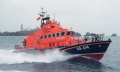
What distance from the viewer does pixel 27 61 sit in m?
19.7

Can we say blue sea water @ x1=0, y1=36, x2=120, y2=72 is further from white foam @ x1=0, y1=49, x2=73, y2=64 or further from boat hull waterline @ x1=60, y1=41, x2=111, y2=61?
boat hull waterline @ x1=60, y1=41, x2=111, y2=61

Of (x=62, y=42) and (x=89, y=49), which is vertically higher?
(x=62, y=42)

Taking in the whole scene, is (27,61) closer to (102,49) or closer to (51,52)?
(51,52)

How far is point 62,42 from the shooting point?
19188 mm

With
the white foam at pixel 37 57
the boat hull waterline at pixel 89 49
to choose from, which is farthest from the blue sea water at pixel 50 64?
the boat hull waterline at pixel 89 49

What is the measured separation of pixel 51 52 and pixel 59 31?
2.03 m

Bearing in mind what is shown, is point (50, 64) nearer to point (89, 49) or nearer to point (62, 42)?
point (62, 42)

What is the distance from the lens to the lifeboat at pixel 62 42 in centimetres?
1820

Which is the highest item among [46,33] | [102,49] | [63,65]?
[46,33]

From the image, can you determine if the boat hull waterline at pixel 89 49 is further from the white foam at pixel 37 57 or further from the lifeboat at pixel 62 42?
the white foam at pixel 37 57

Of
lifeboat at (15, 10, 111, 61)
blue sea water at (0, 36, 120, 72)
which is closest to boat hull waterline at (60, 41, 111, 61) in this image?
lifeboat at (15, 10, 111, 61)

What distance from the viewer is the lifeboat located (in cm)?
1820

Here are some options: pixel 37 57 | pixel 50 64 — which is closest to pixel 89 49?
pixel 50 64

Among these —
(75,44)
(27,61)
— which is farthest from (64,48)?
(27,61)
